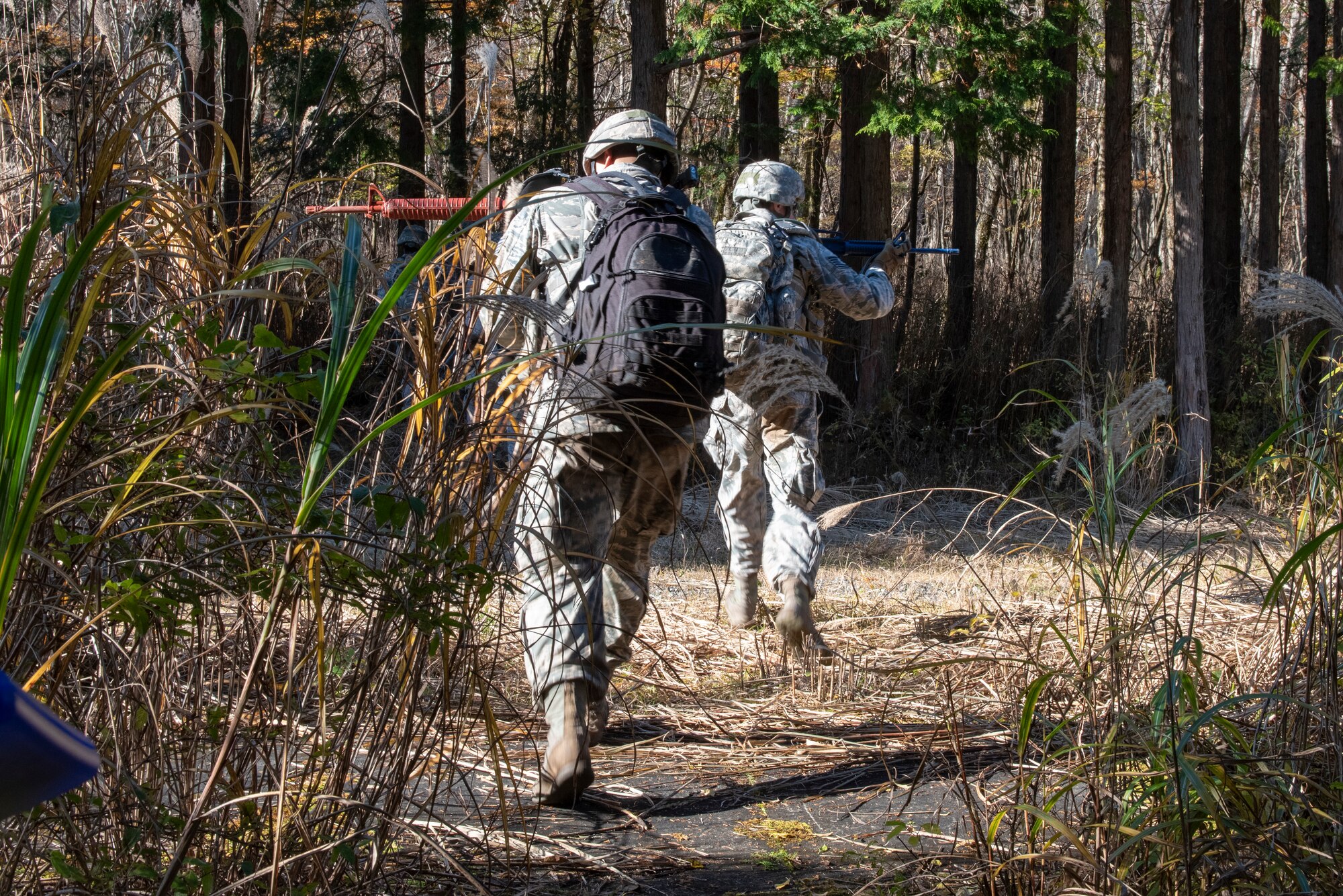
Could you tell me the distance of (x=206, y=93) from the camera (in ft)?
19.1

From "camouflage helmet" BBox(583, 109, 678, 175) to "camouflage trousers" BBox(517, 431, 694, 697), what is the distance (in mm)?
858

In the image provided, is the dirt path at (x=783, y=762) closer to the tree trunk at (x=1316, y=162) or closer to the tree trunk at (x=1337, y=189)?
the tree trunk at (x=1337, y=189)

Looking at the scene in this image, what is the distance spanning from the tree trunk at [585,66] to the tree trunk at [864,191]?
348 centimetres

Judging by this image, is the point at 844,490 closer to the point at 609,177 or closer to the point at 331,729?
the point at 609,177

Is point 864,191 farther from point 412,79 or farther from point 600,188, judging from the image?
point 600,188

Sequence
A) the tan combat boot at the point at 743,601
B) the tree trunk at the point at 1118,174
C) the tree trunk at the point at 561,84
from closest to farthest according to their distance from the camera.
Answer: the tan combat boot at the point at 743,601 → the tree trunk at the point at 1118,174 → the tree trunk at the point at 561,84

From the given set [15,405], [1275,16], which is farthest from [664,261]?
[1275,16]

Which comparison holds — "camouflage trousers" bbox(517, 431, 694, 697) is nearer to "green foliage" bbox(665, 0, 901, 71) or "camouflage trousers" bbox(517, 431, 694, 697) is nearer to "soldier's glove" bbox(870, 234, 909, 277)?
"soldier's glove" bbox(870, 234, 909, 277)

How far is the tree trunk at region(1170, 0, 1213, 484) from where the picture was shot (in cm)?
832

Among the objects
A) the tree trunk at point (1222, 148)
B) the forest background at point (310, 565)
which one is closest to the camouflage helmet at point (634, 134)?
the forest background at point (310, 565)

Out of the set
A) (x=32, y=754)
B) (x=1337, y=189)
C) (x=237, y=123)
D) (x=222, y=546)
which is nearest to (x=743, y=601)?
(x=222, y=546)

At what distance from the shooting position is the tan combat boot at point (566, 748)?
9.47 ft

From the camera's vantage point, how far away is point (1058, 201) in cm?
1095

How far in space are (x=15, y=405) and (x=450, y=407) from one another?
88 centimetres
